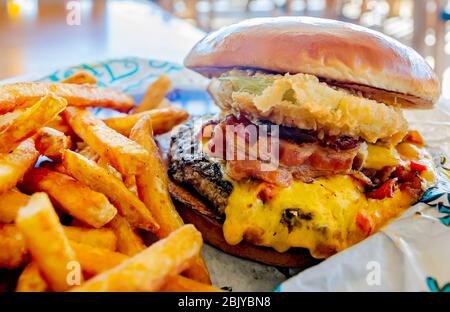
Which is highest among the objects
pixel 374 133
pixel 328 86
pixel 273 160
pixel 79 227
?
pixel 328 86

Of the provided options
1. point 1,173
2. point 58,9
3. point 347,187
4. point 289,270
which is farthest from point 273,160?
point 58,9

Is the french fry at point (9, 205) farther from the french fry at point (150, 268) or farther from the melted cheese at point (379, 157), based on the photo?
the melted cheese at point (379, 157)

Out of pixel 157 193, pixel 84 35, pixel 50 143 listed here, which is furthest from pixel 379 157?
pixel 84 35

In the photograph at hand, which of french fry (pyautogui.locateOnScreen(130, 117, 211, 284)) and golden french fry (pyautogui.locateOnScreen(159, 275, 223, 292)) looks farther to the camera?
french fry (pyautogui.locateOnScreen(130, 117, 211, 284))

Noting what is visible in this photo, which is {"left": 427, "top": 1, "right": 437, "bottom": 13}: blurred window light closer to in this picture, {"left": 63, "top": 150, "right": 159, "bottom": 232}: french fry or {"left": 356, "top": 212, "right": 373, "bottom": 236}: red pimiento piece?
{"left": 356, "top": 212, "right": 373, "bottom": 236}: red pimiento piece

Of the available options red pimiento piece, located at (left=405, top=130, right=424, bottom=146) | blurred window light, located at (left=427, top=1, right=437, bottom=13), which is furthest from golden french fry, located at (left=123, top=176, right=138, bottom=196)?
blurred window light, located at (left=427, top=1, right=437, bottom=13)

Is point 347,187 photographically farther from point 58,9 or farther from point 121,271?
point 58,9
